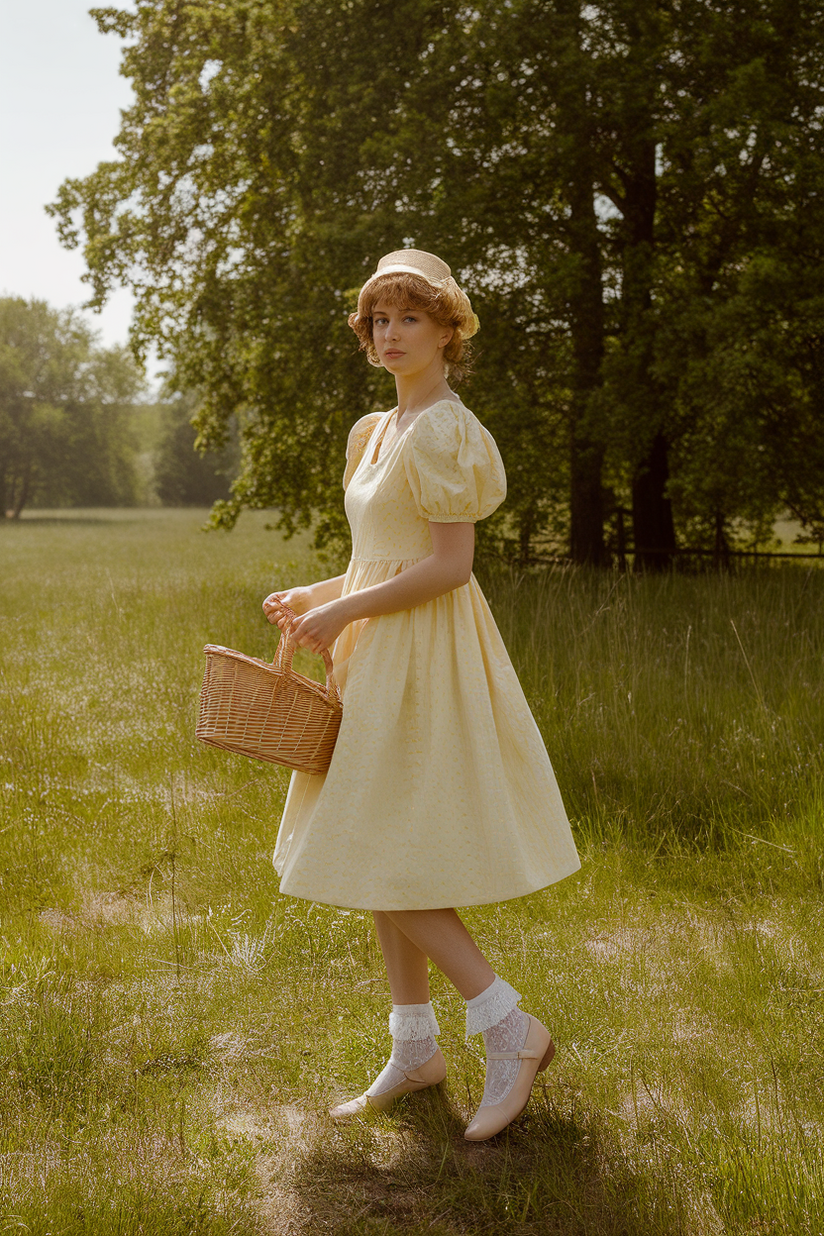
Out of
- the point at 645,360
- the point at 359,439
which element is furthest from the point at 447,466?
the point at 645,360

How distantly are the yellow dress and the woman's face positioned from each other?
15cm

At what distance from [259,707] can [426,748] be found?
15.1 inches

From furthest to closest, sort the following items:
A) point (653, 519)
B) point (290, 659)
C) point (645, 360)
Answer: point (653, 519) → point (645, 360) → point (290, 659)

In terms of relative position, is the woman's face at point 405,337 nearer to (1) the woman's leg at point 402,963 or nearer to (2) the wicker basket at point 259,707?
(2) the wicker basket at point 259,707

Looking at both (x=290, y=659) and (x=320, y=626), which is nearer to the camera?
(x=320, y=626)

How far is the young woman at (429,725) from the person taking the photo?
2.28 metres

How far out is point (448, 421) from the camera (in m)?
2.32

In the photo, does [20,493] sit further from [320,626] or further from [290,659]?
[320,626]

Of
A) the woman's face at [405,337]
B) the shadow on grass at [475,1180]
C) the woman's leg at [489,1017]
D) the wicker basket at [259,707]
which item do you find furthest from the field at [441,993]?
the woman's face at [405,337]

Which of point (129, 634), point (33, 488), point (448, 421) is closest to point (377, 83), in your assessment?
point (129, 634)

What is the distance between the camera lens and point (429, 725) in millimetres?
2332

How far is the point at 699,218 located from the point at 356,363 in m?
4.09

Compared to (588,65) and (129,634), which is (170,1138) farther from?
(588,65)

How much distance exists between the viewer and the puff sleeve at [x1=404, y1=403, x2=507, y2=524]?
2281 millimetres
